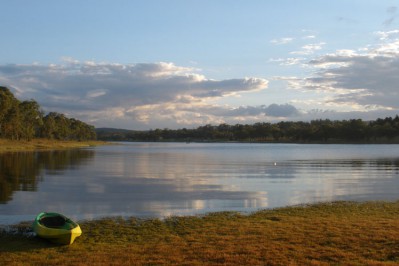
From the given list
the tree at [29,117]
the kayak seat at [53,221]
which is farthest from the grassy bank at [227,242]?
the tree at [29,117]

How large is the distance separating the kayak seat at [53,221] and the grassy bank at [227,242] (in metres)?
0.87

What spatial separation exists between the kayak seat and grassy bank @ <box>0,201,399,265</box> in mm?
874

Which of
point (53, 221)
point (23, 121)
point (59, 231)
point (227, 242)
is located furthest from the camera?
point (23, 121)

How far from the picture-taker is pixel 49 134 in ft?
502

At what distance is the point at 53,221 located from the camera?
1617 cm

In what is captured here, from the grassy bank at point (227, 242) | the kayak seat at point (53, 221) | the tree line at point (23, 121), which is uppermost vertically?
the tree line at point (23, 121)

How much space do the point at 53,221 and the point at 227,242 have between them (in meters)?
7.03

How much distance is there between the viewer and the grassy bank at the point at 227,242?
1162cm

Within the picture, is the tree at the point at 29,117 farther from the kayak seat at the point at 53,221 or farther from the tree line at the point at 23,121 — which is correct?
the kayak seat at the point at 53,221

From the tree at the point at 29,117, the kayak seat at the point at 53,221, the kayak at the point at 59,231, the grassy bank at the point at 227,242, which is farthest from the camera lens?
the tree at the point at 29,117

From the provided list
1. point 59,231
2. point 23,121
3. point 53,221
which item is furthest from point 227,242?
point 23,121

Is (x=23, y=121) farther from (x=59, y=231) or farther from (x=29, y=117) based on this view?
(x=59, y=231)

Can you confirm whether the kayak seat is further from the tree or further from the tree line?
the tree

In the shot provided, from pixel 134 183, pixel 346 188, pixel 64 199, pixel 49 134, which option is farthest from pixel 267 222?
pixel 49 134
